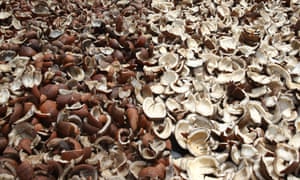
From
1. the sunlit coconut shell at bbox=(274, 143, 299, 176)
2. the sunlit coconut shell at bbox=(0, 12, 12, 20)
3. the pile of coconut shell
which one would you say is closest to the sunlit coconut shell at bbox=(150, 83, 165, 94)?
the pile of coconut shell

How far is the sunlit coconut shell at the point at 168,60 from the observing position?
47.1 inches

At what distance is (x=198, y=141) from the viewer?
0.97 metres

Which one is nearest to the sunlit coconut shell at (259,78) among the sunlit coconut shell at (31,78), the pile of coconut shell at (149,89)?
the pile of coconut shell at (149,89)

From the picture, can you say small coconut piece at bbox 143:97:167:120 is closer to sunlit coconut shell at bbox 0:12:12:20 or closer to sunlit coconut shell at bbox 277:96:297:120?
sunlit coconut shell at bbox 277:96:297:120

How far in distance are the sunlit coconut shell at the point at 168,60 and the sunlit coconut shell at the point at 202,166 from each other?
35cm

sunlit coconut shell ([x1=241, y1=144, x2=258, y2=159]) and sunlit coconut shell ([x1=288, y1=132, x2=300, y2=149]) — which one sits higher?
sunlit coconut shell ([x1=288, y1=132, x2=300, y2=149])

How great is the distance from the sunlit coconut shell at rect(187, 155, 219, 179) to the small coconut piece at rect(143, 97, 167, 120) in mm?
154

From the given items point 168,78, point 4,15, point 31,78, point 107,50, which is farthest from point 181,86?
point 4,15

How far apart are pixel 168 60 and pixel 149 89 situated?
16cm

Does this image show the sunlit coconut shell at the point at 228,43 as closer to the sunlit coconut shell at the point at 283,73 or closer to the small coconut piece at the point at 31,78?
the sunlit coconut shell at the point at 283,73

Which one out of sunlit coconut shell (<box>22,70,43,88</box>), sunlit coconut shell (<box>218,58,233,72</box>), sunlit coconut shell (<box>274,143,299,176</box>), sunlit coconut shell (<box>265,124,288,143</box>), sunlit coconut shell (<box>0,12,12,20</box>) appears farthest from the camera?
sunlit coconut shell (<box>0,12,12,20</box>)

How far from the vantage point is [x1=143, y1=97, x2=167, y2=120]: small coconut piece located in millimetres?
1018

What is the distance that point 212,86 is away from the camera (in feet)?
3.70

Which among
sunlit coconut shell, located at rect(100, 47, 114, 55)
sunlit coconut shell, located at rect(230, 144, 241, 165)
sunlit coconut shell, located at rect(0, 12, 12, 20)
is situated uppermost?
sunlit coconut shell, located at rect(0, 12, 12, 20)
